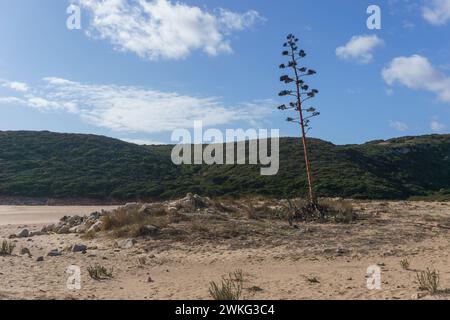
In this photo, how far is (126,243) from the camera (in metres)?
14.0

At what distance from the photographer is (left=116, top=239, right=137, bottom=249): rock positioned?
1379cm

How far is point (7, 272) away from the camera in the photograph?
1052 cm

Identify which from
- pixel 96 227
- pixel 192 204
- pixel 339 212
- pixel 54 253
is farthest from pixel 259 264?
pixel 339 212

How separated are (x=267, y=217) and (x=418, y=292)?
1148 cm

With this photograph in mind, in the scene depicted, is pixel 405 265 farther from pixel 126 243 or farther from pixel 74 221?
pixel 74 221

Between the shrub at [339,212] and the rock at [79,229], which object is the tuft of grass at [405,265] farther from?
the rock at [79,229]

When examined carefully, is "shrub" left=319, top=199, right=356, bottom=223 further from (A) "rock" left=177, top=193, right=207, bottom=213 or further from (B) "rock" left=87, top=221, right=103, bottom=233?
(B) "rock" left=87, top=221, right=103, bottom=233

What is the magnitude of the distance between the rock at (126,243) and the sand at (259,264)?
0.60 feet

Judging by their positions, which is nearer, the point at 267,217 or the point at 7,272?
the point at 7,272

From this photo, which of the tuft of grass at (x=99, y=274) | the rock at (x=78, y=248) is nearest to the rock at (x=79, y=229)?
the rock at (x=78, y=248)

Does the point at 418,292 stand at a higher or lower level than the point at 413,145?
lower
